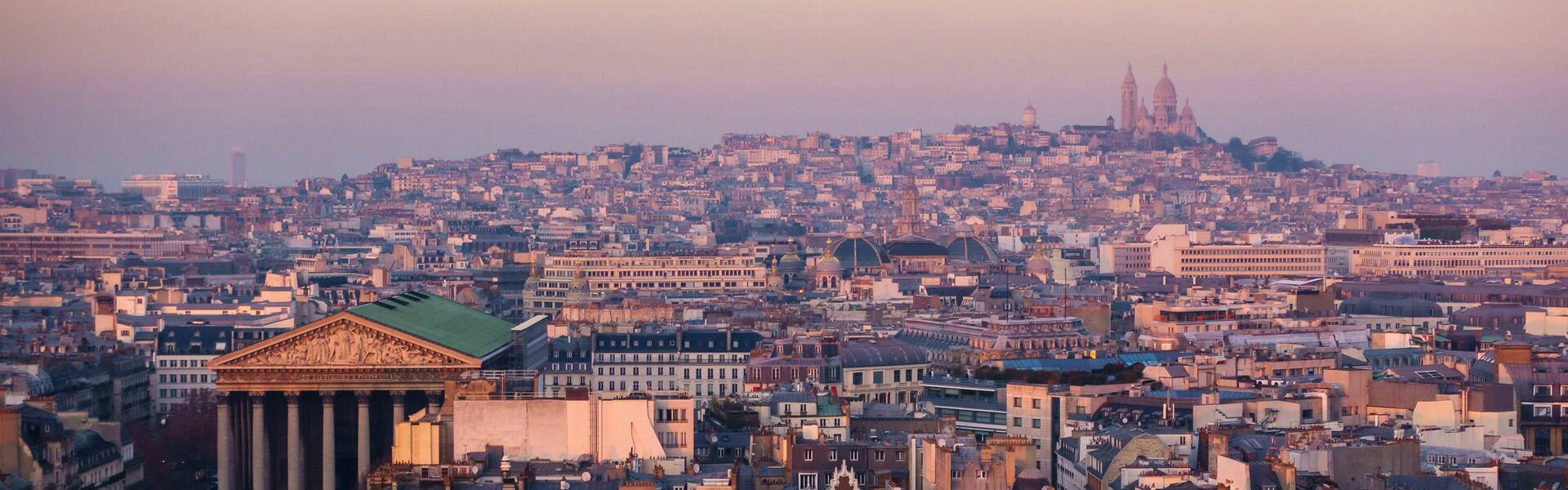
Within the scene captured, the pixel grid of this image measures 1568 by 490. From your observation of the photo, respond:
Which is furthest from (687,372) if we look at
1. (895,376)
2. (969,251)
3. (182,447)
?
(969,251)

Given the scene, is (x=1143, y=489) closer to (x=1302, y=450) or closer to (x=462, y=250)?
(x=1302, y=450)

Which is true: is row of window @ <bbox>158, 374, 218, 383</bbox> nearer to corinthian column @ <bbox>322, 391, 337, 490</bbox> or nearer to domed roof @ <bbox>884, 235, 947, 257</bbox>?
corinthian column @ <bbox>322, 391, 337, 490</bbox>

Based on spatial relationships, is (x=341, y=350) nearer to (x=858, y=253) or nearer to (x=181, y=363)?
(x=181, y=363)

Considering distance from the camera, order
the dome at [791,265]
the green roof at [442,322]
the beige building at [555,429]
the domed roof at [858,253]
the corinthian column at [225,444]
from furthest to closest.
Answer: the domed roof at [858,253] → the dome at [791,265] → the green roof at [442,322] → the corinthian column at [225,444] → the beige building at [555,429]

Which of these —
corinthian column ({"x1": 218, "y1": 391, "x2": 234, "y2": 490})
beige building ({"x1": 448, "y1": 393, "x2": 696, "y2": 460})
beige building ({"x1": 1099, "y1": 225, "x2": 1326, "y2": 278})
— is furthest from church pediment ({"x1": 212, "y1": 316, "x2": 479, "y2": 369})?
beige building ({"x1": 1099, "y1": 225, "x2": 1326, "y2": 278})

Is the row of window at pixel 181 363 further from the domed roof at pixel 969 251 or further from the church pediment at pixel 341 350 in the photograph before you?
the domed roof at pixel 969 251

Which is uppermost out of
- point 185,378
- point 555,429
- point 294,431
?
point 555,429

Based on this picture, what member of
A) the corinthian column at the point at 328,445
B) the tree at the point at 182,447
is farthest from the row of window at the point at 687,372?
the corinthian column at the point at 328,445
